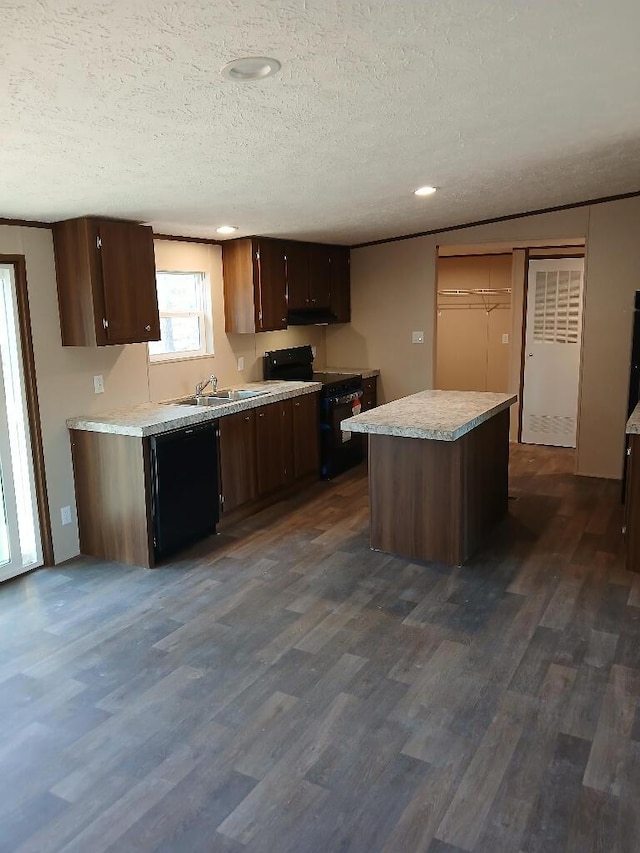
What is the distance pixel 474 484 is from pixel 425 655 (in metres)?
1.43

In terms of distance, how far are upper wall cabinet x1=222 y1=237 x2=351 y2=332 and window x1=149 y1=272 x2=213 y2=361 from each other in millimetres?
262

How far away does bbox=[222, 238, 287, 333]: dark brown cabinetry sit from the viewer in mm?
5461

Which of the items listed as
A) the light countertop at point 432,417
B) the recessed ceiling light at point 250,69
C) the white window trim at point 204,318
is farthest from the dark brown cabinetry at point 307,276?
the recessed ceiling light at point 250,69

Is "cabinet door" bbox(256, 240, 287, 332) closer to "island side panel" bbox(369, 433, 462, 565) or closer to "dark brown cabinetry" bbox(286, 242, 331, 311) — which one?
"dark brown cabinetry" bbox(286, 242, 331, 311)

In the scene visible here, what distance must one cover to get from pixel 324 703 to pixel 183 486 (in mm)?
1935

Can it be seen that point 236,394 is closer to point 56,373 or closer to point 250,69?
point 56,373

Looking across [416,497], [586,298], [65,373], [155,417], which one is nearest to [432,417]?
[416,497]

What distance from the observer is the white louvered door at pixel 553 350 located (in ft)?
22.5

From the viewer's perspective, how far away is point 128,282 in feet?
13.6

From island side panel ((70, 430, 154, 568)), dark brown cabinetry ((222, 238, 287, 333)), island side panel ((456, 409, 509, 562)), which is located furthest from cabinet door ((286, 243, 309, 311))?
island side panel ((70, 430, 154, 568))

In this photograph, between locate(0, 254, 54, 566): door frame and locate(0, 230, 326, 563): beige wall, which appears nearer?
locate(0, 254, 54, 566): door frame

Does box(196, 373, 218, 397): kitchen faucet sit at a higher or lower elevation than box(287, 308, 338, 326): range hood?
lower

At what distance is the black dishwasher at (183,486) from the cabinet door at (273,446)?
616mm

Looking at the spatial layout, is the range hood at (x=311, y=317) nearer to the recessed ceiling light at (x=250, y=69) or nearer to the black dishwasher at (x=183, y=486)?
the black dishwasher at (x=183, y=486)
